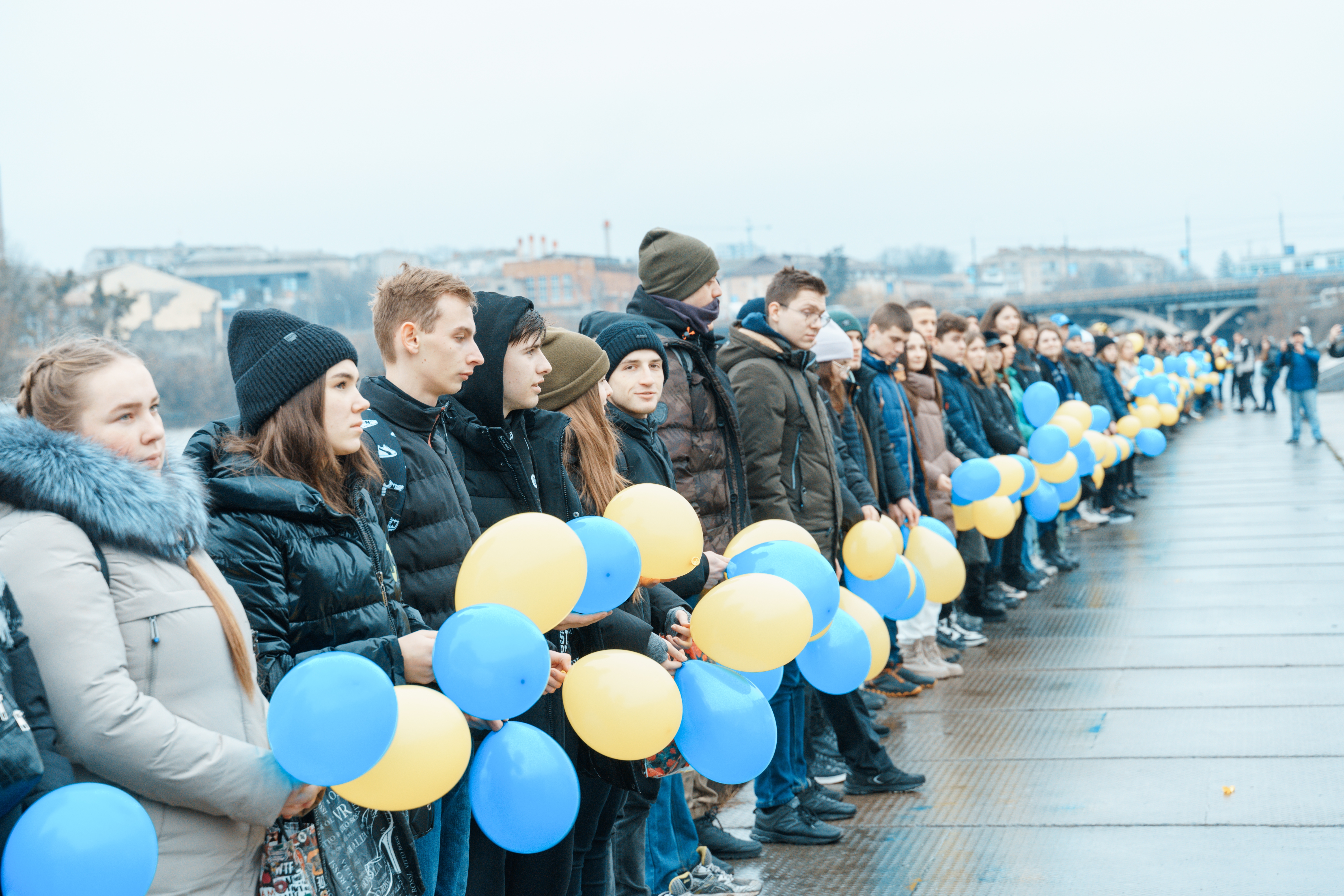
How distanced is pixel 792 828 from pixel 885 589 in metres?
1.05

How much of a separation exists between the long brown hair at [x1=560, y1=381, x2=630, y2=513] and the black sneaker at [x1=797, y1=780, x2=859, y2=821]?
5.40 feet

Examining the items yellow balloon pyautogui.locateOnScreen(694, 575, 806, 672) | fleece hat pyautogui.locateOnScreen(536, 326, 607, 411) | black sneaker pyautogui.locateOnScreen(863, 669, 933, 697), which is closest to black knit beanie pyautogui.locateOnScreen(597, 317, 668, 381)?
fleece hat pyautogui.locateOnScreen(536, 326, 607, 411)

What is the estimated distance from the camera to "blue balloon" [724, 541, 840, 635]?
10.9 ft

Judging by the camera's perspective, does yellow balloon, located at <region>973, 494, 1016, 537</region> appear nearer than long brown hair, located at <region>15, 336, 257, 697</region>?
No

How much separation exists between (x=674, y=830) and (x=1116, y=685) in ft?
10.0

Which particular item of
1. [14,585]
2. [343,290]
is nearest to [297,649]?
[14,585]

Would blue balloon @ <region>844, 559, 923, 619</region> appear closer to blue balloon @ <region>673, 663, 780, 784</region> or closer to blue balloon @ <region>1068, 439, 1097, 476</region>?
blue balloon @ <region>673, 663, 780, 784</region>

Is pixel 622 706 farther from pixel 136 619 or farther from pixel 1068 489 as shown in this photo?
pixel 1068 489

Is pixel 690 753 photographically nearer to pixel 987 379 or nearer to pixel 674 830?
pixel 674 830

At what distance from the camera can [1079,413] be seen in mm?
8695

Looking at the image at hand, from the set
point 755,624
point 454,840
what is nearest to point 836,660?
point 755,624

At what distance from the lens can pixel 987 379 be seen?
319 inches

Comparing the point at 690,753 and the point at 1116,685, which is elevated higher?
the point at 690,753

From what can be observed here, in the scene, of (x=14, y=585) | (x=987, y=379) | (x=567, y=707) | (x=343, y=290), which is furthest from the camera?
(x=343, y=290)
